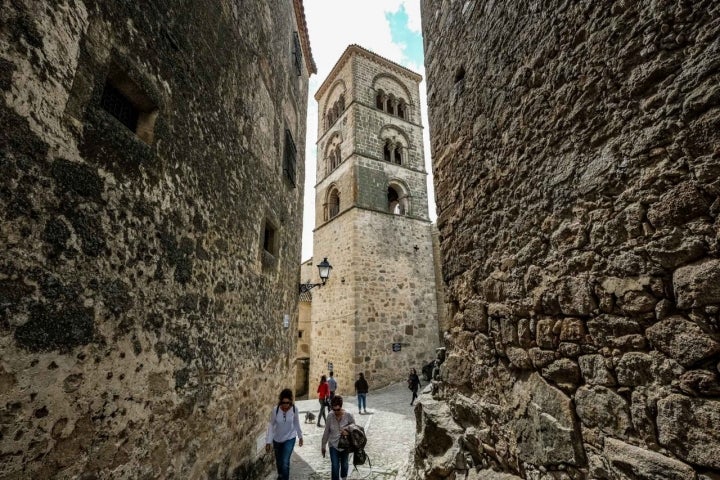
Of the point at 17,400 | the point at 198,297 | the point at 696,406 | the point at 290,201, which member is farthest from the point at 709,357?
the point at 290,201

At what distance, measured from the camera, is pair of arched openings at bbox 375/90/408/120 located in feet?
53.3

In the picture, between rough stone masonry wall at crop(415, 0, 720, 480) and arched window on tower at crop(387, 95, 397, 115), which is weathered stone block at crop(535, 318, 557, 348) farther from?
arched window on tower at crop(387, 95, 397, 115)

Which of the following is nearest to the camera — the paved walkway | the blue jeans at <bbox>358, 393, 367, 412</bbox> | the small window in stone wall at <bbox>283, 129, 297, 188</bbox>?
the paved walkway

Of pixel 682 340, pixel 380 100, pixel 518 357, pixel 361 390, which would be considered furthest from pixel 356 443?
pixel 380 100

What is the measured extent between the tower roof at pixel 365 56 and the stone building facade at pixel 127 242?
1270 cm

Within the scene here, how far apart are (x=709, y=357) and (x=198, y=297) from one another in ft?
10.9

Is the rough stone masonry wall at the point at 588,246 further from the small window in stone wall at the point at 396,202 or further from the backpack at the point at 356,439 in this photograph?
the small window in stone wall at the point at 396,202

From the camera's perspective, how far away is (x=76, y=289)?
1.77 metres

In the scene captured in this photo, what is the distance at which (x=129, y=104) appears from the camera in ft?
7.88

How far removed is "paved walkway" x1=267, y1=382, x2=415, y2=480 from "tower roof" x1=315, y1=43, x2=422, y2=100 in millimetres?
14821

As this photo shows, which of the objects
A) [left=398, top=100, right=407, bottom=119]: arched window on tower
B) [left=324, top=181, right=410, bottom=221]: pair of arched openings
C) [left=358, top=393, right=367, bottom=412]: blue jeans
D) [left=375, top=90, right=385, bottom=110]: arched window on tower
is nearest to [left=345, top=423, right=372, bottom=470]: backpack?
[left=358, top=393, right=367, bottom=412]: blue jeans

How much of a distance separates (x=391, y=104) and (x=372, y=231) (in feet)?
24.8

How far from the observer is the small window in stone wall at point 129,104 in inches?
87.4

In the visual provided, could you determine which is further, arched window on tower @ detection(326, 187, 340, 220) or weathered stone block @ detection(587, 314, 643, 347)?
arched window on tower @ detection(326, 187, 340, 220)
